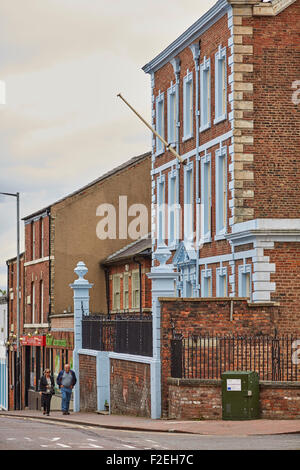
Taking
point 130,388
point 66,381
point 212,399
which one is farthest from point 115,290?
point 212,399

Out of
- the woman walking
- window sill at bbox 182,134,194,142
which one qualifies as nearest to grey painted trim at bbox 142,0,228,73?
window sill at bbox 182,134,194,142

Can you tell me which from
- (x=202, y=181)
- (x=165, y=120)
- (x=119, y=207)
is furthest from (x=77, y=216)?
(x=202, y=181)

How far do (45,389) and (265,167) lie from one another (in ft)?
33.8

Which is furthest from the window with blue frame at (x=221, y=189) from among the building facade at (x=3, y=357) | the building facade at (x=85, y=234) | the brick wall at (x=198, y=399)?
the building facade at (x=3, y=357)

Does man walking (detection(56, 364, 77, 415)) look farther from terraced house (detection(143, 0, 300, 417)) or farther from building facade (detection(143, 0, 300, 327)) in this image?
building facade (detection(143, 0, 300, 327))

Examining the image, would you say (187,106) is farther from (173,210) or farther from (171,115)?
(173,210)

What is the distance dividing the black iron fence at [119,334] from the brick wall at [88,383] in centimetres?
53

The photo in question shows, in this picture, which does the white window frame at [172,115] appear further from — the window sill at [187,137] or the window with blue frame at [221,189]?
the window with blue frame at [221,189]

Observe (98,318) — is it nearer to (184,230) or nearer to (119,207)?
(184,230)

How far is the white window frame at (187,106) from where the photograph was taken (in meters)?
45.0

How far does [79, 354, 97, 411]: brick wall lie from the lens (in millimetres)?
42094

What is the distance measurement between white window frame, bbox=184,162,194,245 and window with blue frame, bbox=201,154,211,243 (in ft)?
4.98

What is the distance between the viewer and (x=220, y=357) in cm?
3192

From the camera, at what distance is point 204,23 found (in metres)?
42.2
